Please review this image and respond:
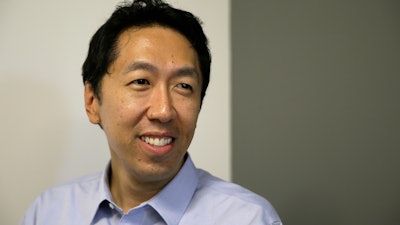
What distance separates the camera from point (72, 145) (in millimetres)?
1387

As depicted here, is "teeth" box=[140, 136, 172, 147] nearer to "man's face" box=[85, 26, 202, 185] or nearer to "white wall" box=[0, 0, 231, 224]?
"man's face" box=[85, 26, 202, 185]

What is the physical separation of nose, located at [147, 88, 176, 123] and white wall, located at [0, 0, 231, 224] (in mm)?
585

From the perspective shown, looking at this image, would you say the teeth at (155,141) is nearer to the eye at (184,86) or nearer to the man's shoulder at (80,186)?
the eye at (184,86)

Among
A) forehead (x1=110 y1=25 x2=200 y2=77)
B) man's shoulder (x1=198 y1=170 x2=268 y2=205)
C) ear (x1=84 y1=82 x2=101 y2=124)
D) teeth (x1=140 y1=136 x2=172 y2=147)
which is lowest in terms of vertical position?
man's shoulder (x1=198 y1=170 x2=268 y2=205)

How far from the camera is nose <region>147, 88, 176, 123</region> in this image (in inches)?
35.3

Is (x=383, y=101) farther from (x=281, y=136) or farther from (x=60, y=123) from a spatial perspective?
(x=60, y=123)

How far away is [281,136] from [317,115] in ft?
0.61

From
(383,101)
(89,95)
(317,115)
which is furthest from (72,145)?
(383,101)

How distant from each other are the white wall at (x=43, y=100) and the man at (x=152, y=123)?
0.30m

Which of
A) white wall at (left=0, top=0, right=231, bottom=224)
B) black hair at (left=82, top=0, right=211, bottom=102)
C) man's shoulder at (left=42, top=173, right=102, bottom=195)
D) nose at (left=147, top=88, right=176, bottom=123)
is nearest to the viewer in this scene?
nose at (left=147, top=88, right=176, bottom=123)

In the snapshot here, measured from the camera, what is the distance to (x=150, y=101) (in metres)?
0.92

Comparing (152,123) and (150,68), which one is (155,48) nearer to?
(150,68)

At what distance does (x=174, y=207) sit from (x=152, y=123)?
0.90ft

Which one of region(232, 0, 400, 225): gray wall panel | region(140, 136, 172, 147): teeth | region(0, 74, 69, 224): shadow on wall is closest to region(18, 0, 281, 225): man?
region(140, 136, 172, 147): teeth
